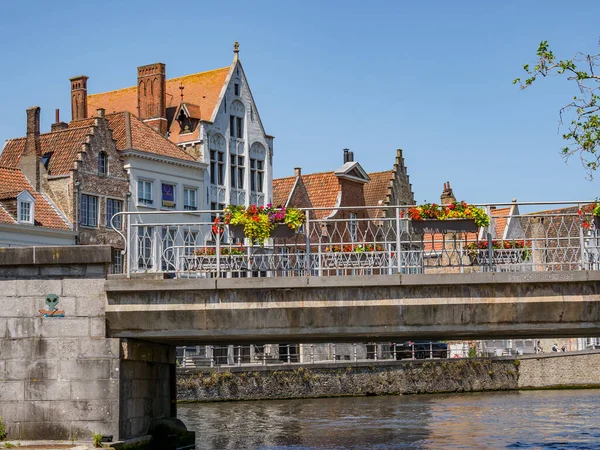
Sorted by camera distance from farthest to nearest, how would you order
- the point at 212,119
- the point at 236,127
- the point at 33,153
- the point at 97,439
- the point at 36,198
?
1. the point at 236,127
2. the point at 212,119
3. the point at 33,153
4. the point at 36,198
5. the point at 97,439

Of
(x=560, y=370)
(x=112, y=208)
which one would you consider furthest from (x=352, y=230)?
(x=112, y=208)

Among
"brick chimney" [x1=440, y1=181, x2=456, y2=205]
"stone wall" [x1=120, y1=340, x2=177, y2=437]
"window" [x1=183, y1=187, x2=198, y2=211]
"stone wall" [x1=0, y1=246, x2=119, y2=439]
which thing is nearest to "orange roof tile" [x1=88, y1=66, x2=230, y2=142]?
"window" [x1=183, y1=187, x2=198, y2=211]

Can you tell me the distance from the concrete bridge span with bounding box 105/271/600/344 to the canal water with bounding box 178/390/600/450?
5881mm

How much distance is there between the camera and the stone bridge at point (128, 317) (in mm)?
18969

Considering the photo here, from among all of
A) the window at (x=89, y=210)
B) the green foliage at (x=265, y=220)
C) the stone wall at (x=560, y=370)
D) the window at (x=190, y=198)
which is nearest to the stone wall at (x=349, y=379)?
the stone wall at (x=560, y=370)

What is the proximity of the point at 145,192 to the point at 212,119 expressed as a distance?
547 cm

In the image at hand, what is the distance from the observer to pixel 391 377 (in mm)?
51500

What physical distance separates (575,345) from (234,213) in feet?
159

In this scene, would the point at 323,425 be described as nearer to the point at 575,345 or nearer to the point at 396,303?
the point at 396,303

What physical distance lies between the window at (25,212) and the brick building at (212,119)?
8988 mm

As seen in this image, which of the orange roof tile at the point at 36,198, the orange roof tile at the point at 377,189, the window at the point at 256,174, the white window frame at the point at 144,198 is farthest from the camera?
the orange roof tile at the point at 377,189

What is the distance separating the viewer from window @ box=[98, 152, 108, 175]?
45938mm

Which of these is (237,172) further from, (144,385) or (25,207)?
(144,385)

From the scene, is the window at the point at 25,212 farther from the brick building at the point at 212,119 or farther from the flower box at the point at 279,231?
the flower box at the point at 279,231
